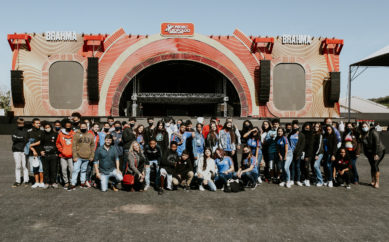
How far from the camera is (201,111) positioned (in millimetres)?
30562

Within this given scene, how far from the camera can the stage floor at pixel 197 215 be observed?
4.58m

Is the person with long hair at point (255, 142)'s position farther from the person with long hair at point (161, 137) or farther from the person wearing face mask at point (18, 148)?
the person wearing face mask at point (18, 148)

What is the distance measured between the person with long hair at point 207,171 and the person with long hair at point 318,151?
3.01m

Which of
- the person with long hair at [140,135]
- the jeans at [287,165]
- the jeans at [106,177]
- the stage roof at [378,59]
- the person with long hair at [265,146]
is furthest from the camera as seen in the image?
the stage roof at [378,59]

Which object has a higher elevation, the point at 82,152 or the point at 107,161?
the point at 82,152

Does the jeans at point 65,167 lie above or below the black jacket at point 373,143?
below

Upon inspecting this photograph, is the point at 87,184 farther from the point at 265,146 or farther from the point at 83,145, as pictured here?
the point at 265,146

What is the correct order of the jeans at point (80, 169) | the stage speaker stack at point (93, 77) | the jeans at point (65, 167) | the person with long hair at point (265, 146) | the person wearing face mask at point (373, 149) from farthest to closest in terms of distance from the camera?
the stage speaker stack at point (93, 77) → the person with long hair at point (265, 146) → the person wearing face mask at point (373, 149) → the jeans at point (65, 167) → the jeans at point (80, 169)

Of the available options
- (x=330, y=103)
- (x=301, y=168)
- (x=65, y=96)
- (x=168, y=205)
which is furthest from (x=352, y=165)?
(x=65, y=96)

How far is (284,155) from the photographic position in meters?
8.02

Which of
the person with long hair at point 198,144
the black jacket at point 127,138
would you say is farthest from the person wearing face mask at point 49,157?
the person with long hair at point 198,144

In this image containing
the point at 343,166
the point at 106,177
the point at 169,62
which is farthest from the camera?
the point at 169,62

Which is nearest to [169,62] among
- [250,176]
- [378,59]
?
[250,176]

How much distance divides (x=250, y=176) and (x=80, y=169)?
15.6 ft
